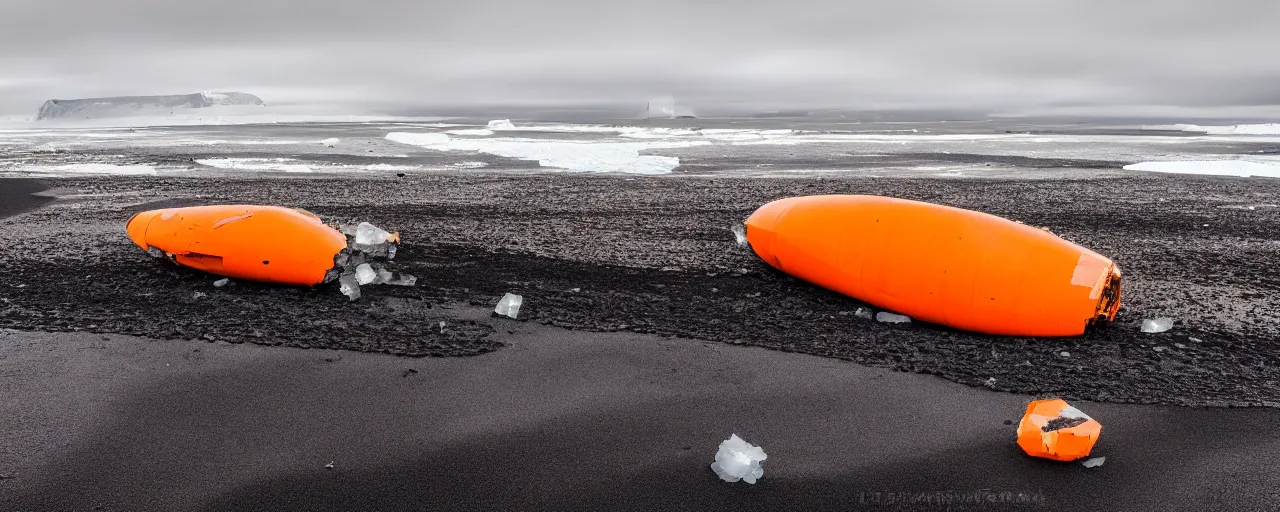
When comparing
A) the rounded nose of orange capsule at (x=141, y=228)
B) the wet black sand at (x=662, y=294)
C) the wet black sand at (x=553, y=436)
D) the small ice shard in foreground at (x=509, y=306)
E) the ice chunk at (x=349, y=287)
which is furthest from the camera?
the rounded nose of orange capsule at (x=141, y=228)

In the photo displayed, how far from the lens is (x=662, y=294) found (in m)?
5.39

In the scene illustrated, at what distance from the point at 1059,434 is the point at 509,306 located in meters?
3.26

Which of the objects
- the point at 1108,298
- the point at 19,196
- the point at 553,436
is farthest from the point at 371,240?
the point at 19,196

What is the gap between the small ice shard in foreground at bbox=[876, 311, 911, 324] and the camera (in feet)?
15.2

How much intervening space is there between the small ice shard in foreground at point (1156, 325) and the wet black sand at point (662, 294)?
0.23 feet

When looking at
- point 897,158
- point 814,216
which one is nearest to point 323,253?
point 814,216

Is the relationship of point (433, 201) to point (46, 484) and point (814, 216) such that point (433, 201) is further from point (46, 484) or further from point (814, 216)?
point (46, 484)

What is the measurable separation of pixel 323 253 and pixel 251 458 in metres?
2.40

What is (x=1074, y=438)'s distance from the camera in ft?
9.82

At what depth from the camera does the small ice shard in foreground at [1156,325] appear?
453 cm

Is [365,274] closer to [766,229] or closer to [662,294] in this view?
[662,294]

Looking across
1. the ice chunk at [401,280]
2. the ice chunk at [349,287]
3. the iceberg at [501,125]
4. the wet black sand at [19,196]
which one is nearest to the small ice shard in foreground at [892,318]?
the ice chunk at [401,280]

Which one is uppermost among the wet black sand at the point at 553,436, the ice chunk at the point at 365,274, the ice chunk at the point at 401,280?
the ice chunk at the point at 365,274

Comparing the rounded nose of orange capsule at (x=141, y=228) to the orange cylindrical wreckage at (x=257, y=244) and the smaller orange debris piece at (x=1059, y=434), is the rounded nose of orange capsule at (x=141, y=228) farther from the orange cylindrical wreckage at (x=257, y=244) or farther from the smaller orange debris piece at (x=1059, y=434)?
the smaller orange debris piece at (x=1059, y=434)
